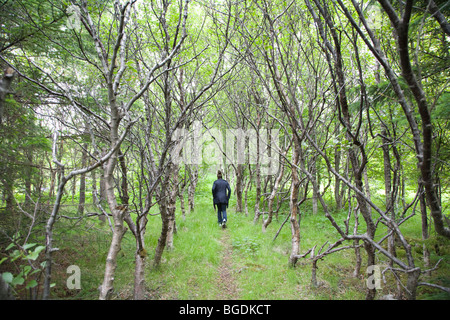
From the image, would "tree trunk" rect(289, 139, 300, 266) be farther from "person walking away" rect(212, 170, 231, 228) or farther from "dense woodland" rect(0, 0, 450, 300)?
"person walking away" rect(212, 170, 231, 228)

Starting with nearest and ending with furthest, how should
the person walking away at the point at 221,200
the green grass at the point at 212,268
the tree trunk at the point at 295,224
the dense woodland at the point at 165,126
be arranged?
the dense woodland at the point at 165,126 < the green grass at the point at 212,268 < the tree trunk at the point at 295,224 < the person walking away at the point at 221,200

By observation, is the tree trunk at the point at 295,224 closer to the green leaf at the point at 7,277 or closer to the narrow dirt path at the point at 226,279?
the narrow dirt path at the point at 226,279

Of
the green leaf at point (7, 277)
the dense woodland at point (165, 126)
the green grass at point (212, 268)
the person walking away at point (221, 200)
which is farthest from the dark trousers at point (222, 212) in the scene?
the green leaf at point (7, 277)

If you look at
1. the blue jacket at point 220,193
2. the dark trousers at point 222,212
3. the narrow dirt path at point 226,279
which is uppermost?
the blue jacket at point 220,193

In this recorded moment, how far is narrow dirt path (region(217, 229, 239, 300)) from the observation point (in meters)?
3.70

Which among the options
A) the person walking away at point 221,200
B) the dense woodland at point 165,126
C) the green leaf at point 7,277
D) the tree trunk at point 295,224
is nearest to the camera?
the green leaf at point 7,277

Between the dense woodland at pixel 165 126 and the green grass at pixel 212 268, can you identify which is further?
the green grass at pixel 212 268

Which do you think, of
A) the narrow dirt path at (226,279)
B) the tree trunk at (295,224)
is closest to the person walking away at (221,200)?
the narrow dirt path at (226,279)

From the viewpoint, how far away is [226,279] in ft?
13.9

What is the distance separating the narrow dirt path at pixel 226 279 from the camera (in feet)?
12.1

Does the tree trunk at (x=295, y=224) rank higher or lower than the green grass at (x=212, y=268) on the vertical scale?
higher

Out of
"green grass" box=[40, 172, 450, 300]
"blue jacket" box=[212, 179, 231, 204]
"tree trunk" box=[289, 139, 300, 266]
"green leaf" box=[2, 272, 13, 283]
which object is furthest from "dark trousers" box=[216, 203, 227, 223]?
"green leaf" box=[2, 272, 13, 283]

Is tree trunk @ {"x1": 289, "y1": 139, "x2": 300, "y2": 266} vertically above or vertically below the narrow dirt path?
above
